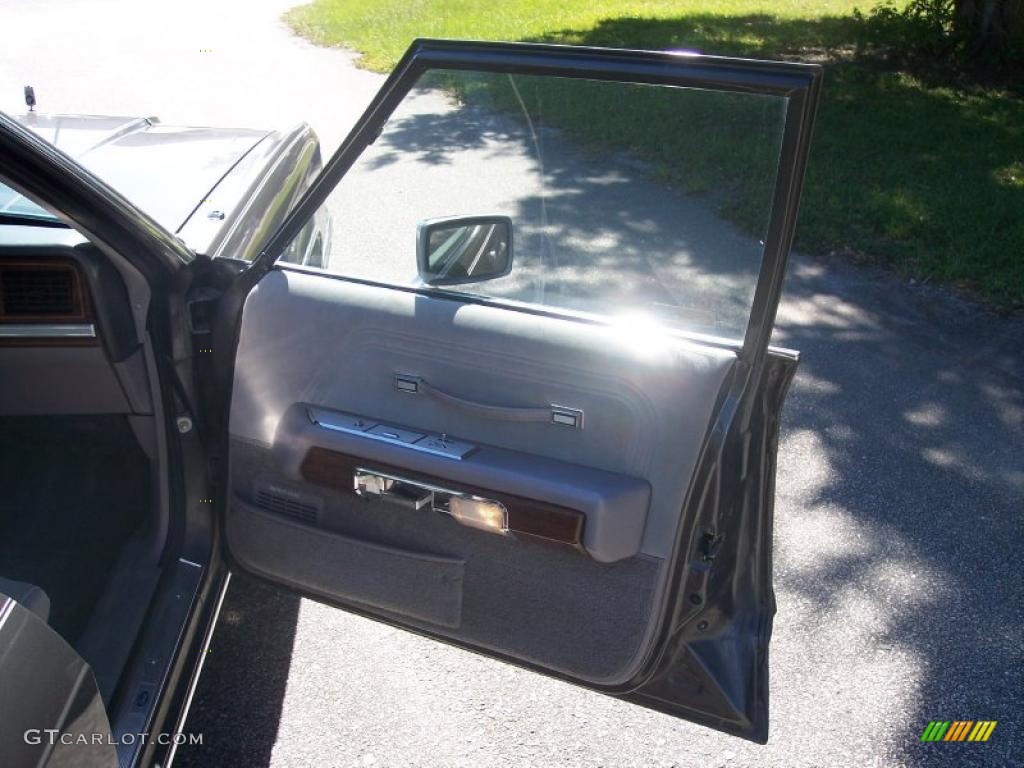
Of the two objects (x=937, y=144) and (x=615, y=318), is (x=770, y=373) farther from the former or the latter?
(x=937, y=144)

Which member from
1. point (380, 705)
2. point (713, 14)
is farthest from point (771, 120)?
point (713, 14)

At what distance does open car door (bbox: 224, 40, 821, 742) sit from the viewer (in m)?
2.03

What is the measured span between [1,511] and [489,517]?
1741mm

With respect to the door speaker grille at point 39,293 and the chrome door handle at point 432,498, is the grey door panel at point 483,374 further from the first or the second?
the door speaker grille at point 39,293

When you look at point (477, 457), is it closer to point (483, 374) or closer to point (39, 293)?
point (483, 374)

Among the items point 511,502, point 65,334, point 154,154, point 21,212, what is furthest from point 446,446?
point 154,154

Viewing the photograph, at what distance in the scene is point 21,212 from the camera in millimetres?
2830

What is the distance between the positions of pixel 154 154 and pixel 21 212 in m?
0.80

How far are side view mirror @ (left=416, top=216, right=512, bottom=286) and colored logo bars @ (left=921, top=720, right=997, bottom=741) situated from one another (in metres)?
1.74

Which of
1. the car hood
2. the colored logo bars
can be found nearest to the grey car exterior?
the car hood

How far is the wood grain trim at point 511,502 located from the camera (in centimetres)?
206

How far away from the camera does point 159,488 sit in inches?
99.5

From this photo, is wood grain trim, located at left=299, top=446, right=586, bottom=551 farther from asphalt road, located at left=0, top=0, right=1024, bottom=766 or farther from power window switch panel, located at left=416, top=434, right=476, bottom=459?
asphalt road, located at left=0, top=0, right=1024, bottom=766

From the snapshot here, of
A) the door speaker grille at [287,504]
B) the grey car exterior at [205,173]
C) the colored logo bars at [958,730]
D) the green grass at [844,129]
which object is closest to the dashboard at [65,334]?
the grey car exterior at [205,173]
